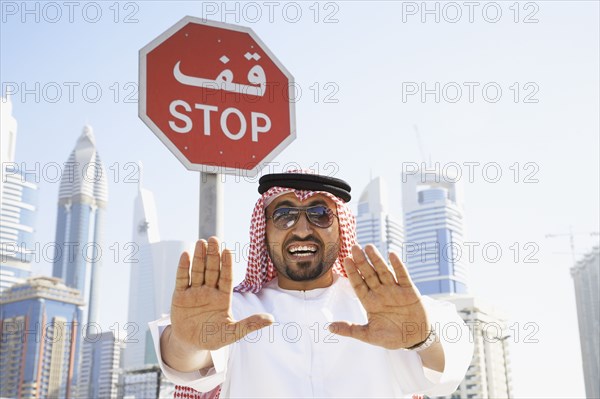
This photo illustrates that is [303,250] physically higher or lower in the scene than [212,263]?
higher

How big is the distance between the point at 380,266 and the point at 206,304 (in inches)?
24.9

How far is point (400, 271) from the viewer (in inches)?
97.7

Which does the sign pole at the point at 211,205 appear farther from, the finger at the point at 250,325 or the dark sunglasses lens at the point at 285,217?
the finger at the point at 250,325

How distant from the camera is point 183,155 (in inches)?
122

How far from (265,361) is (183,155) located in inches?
38.3

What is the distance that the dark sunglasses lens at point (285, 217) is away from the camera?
10.6 ft

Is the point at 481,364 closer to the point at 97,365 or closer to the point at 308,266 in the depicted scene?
the point at 308,266

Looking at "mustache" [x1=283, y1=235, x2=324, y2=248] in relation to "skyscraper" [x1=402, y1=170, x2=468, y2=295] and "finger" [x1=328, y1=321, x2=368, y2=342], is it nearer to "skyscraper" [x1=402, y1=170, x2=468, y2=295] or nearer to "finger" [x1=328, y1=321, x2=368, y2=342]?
"finger" [x1=328, y1=321, x2=368, y2=342]

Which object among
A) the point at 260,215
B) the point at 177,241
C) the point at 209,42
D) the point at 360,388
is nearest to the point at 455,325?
the point at 360,388

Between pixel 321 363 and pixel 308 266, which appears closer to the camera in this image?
pixel 321 363

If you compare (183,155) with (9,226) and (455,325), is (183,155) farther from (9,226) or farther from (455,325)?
(9,226)

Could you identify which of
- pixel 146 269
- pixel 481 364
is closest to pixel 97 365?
pixel 146 269

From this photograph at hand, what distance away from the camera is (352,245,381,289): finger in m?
2.50

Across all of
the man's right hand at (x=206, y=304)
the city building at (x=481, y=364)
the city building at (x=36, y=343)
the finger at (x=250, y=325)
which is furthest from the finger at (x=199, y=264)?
the city building at (x=36, y=343)
